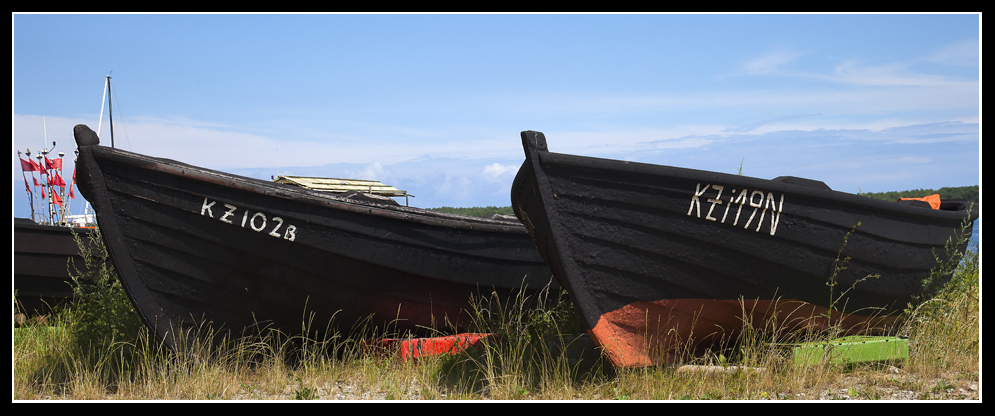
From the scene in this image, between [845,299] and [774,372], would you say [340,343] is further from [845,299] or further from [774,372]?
[845,299]

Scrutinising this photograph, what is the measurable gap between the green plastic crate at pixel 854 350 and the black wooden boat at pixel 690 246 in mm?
211

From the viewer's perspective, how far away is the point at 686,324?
4711 mm

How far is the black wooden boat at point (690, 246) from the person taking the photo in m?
4.31

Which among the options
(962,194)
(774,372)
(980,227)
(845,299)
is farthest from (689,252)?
(962,194)

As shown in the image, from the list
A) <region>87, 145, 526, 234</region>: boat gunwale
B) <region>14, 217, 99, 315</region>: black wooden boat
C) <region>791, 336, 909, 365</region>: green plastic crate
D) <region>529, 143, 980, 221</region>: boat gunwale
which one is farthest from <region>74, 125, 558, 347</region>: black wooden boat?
<region>14, 217, 99, 315</region>: black wooden boat

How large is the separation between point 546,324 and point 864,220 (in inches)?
103

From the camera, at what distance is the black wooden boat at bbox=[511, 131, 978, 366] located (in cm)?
431

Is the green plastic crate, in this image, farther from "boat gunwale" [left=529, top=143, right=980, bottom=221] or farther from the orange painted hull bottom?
"boat gunwale" [left=529, top=143, right=980, bottom=221]

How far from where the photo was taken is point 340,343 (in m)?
5.44

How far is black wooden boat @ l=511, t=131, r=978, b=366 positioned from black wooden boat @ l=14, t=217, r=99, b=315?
20.2ft

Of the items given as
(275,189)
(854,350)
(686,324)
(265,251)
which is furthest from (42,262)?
(854,350)

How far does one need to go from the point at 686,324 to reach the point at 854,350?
1236 mm

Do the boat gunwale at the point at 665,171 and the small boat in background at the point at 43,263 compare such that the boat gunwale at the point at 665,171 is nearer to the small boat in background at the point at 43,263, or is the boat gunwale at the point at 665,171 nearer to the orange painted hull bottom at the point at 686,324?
the orange painted hull bottom at the point at 686,324

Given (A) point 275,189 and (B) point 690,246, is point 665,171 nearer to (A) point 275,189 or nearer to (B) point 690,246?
(B) point 690,246
